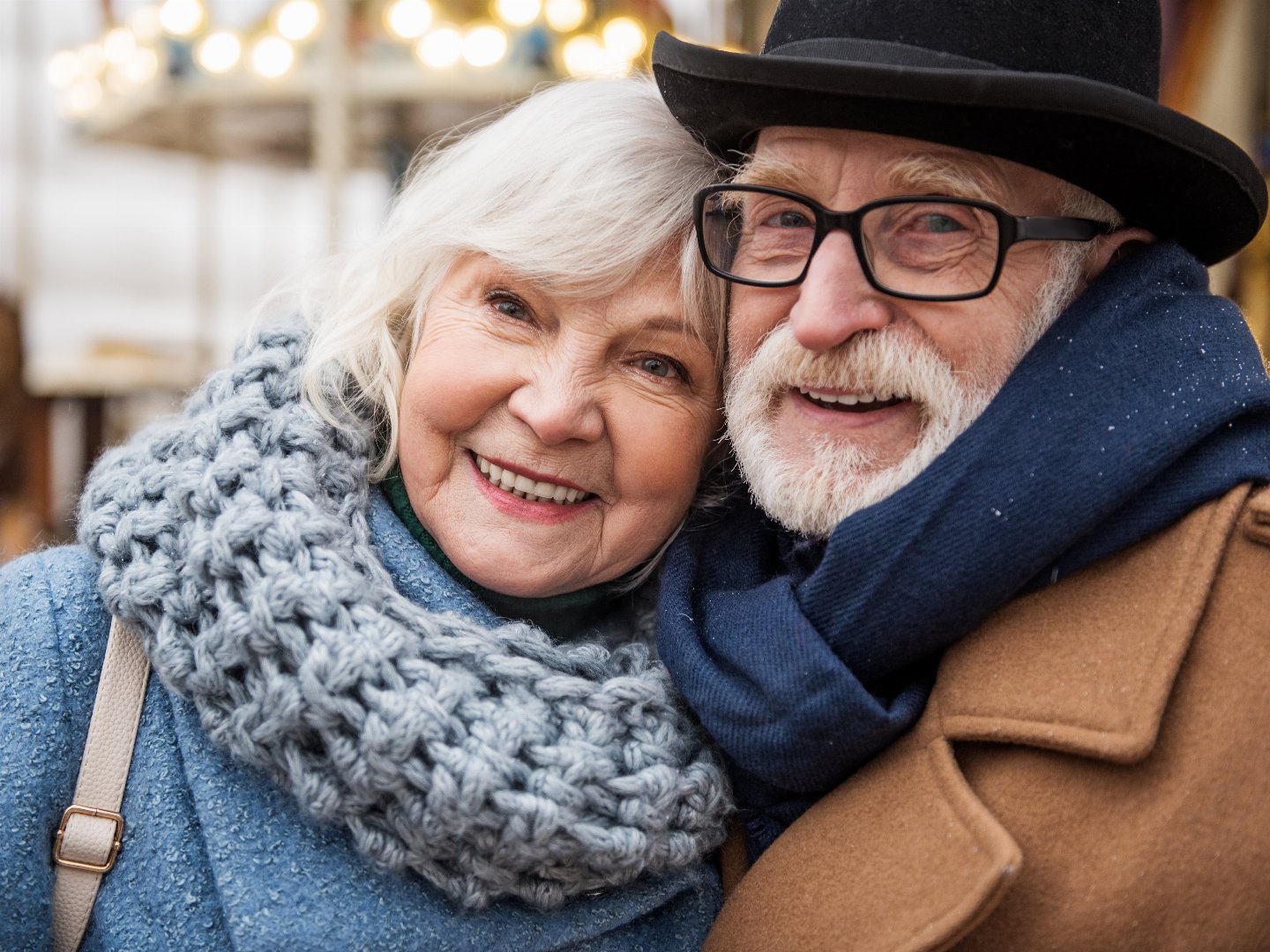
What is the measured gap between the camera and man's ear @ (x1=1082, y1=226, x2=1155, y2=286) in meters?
1.71

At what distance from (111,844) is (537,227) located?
107 centimetres

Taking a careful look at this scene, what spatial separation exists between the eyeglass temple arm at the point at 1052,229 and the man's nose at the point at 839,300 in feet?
0.70

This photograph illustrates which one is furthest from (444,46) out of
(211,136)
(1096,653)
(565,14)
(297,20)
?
(1096,653)

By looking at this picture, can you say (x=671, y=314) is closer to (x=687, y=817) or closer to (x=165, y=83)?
(x=687, y=817)

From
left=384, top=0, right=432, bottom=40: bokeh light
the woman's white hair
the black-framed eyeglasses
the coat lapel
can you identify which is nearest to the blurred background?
left=384, top=0, right=432, bottom=40: bokeh light

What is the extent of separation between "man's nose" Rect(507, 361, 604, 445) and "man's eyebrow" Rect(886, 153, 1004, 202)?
22.0 inches

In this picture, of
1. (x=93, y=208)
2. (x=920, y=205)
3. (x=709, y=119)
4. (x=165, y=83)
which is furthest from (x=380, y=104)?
(x=93, y=208)

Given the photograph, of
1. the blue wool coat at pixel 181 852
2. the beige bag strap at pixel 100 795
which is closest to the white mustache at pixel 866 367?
the blue wool coat at pixel 181 852

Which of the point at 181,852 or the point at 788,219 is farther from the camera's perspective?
the point at 788,219

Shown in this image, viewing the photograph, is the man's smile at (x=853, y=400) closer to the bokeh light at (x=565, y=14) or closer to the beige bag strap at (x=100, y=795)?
the beige bag strap at (x=100, y=795)

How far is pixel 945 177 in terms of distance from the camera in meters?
1.62

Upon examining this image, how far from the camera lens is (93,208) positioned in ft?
32.5

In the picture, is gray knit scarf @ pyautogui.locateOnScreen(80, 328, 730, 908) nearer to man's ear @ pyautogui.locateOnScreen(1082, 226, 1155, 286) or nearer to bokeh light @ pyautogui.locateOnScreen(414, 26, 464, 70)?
man's ear @ pyautogui.locateOnScreen(1082, 226, 1155, 286)

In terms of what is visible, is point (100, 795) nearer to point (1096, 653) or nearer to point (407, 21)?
point (1096, 653)
